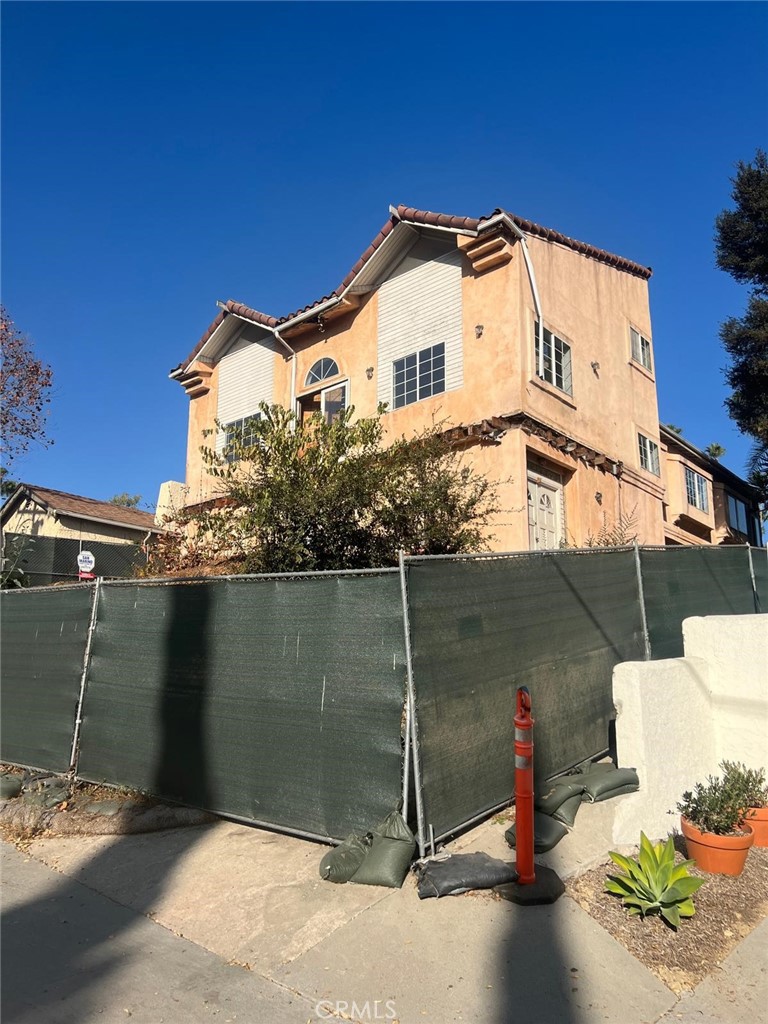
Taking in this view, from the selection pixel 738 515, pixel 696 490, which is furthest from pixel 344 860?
pixel 738 515

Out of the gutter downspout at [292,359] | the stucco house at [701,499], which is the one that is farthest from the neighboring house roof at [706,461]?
the gutter downspout at [292,359]

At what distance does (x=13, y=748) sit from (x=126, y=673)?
222 cm

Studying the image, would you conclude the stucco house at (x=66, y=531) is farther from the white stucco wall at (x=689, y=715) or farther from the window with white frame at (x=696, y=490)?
the window with white frame at (x=696, y=490)

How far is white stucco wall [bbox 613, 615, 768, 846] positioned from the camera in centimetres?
511

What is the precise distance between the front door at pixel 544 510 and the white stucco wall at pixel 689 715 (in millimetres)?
5666

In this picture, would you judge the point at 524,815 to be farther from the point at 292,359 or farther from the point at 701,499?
the point at 701,499

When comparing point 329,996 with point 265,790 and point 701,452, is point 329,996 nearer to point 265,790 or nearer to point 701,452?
point 265,790

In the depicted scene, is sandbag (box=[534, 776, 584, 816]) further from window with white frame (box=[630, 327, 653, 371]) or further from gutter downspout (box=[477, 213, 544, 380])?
window with white frame (box=[630, 327, 653, 371])

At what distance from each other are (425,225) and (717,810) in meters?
11.5

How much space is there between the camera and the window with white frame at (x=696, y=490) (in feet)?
73.9

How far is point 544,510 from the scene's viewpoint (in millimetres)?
12453

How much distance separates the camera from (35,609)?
7.72m

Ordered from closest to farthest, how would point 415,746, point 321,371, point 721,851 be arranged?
point 415,746
point 721,851
point 321,371

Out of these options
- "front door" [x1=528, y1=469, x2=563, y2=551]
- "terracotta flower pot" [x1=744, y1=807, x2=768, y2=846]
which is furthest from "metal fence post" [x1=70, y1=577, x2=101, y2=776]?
"front door" [x1=528, y1=469, x2=563, y2=551]
